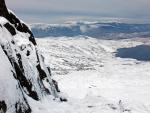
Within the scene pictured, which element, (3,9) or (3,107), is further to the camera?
(3,9)

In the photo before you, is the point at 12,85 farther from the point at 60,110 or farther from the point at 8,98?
the point at 60,110

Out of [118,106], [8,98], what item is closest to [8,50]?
[8,98]

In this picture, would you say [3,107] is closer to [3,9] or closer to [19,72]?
[19,72]

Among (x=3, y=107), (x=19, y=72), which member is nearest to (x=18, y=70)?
(x=19, y=72)

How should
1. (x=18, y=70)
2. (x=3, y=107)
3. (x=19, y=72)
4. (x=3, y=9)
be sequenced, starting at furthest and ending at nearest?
(x=3, y=9) < (x=19, y=72) < (x=18, y=70) < (x=3, y=107)

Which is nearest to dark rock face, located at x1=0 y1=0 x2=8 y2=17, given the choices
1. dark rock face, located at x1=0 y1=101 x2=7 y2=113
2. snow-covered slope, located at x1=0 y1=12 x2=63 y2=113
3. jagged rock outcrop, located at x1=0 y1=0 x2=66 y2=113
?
jagged rock outcrop, located at x1=0 y1=0 x2=66 y2=113

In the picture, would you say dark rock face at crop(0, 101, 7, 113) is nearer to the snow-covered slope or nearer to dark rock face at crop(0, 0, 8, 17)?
the snow-covered slope

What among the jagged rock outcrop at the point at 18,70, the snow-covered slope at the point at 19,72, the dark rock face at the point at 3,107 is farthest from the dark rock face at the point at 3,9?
the dark rock face at the point at 3,107
